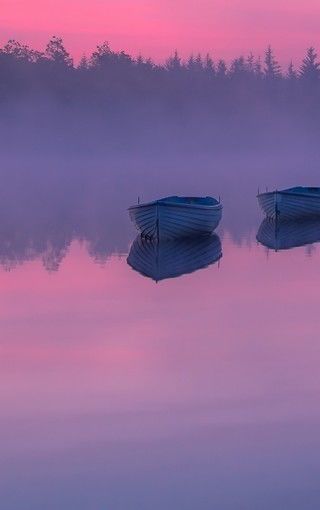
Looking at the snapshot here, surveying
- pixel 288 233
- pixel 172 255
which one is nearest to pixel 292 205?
pixel 288 233

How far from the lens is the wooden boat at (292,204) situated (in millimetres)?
43750

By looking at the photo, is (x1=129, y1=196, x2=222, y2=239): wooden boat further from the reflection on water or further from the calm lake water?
the reflection on water

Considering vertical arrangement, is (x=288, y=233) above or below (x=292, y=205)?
below

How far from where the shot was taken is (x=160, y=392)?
14531 millimetres

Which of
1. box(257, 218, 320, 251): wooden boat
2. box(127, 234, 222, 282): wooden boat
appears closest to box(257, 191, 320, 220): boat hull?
box(257, 218, 320, 251): wooden boat

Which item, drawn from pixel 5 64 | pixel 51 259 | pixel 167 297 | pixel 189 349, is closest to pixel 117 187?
pixel 51 259

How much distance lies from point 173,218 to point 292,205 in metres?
11.4

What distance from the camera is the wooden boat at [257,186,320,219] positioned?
43.8 m

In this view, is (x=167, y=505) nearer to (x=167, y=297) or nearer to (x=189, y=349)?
(x=189, y=349)

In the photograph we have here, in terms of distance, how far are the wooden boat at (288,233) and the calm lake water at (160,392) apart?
8.92 metres

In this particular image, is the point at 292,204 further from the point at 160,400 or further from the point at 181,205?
the point at 160,400

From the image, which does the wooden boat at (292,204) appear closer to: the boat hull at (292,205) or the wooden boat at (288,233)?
the boat hull at (292,205)

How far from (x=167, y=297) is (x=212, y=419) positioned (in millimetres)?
10444

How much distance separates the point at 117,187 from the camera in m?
86.8
